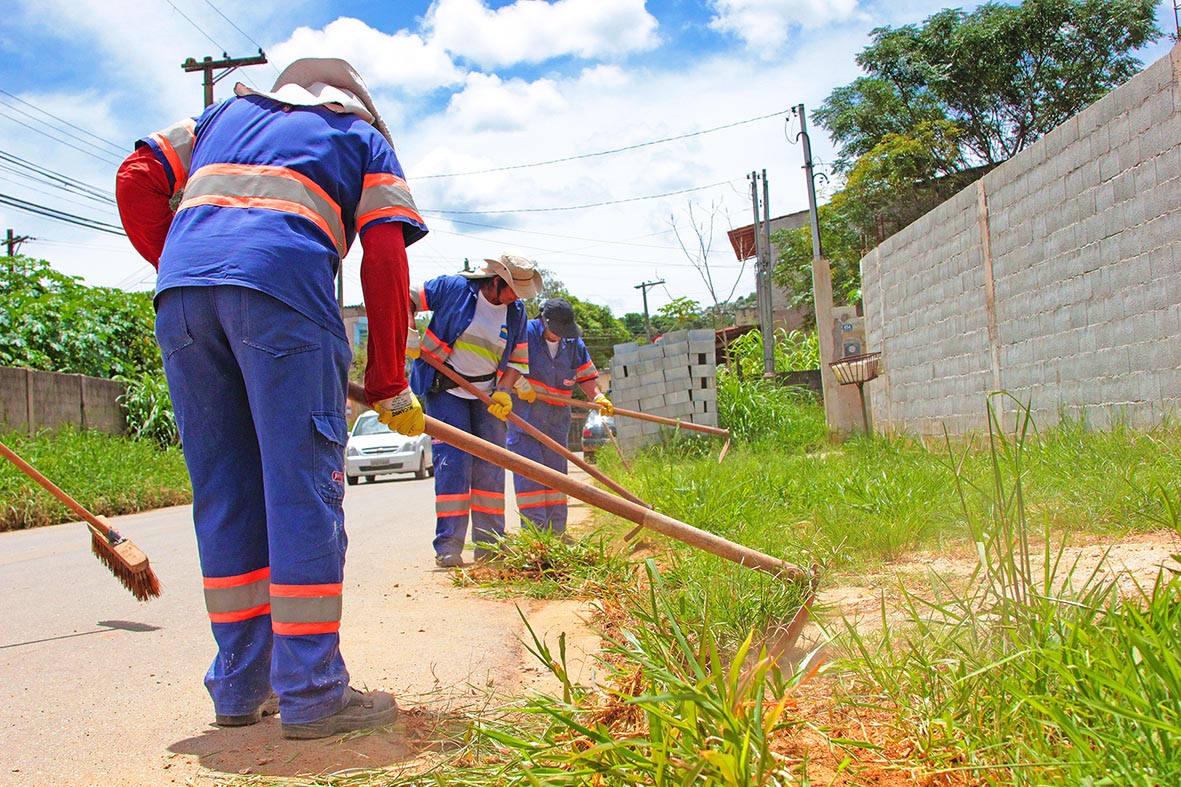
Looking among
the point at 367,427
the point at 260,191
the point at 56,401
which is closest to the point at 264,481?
the point at 260,191

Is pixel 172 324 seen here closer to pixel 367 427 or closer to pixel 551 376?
pixel 551 376

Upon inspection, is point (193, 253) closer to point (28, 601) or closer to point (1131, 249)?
point (28, 601)

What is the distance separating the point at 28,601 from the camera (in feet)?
14.9

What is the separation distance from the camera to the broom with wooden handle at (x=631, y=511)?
2.73 meters

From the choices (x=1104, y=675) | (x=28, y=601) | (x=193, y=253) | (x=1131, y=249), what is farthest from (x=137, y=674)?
(x=1131, y=249)

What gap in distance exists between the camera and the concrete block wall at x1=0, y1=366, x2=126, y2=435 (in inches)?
442

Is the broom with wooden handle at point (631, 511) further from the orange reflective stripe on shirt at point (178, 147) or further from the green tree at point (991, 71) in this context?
the green tree at point (991, 71)

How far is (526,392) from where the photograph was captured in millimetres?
6273

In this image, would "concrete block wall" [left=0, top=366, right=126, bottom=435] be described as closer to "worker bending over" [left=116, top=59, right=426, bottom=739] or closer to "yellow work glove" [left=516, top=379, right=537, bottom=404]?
"yellow work glove" [left=516, top=379, right=537, bottom=404]

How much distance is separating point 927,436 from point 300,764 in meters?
7.99

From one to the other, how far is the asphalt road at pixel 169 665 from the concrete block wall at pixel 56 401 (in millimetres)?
6390

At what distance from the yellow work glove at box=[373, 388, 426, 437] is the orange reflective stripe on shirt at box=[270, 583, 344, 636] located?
61cm

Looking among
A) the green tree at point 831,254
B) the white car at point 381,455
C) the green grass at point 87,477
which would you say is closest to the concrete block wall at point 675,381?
the white car at point 381,455

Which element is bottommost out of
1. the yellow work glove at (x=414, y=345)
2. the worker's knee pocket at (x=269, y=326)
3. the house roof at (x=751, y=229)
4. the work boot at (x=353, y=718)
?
the work boot at (x=353, y=718)
